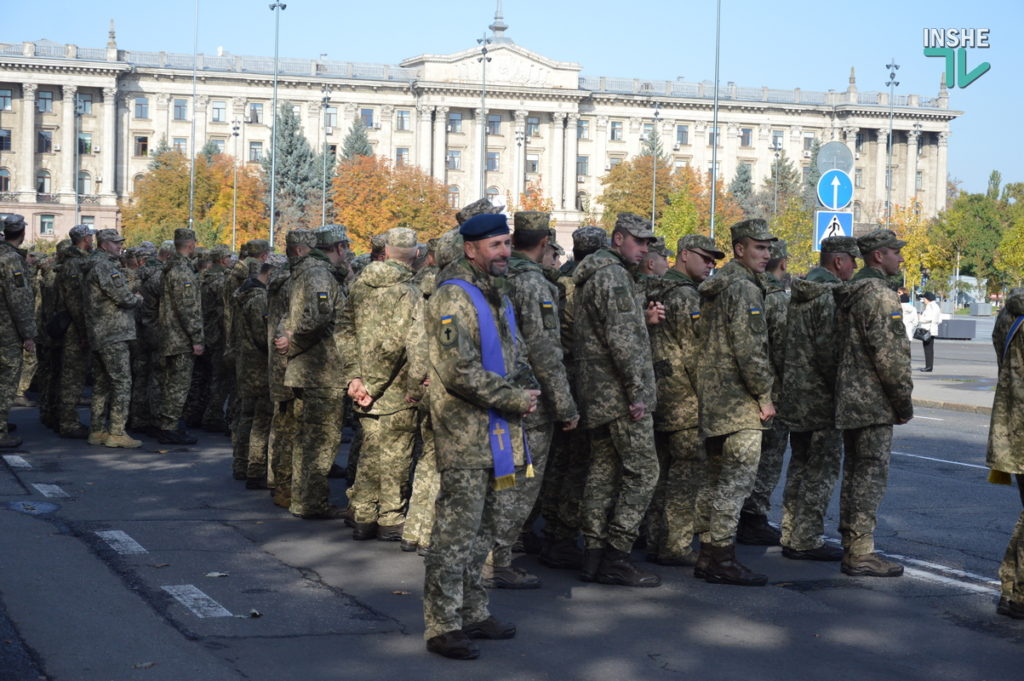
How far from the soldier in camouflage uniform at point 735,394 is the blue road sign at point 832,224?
328 inches

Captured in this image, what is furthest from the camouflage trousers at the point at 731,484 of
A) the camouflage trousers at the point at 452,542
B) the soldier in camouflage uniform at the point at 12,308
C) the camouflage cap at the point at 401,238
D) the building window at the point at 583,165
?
the building window at the point at 583,165

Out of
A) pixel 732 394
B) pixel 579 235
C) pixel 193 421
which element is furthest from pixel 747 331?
pixel 193 421

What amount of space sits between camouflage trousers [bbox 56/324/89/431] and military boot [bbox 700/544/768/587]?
8572mm

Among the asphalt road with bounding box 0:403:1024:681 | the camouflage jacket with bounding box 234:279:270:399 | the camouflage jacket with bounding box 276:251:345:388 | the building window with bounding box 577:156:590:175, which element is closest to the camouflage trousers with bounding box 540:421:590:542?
the asphalt road with bounding box 0:403:1024:681

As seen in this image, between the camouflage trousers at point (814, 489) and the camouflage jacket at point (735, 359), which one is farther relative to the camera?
the camouflage trousers at point (814, 489)

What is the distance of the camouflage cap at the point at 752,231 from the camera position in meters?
8.22

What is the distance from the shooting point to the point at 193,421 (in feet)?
52.5

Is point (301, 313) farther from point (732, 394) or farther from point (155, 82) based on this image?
point (155, 82)

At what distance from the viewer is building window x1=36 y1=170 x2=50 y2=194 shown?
351ft

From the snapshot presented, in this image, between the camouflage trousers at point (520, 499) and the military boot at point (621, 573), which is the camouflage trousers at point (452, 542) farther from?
the military boot at point (621, 573)

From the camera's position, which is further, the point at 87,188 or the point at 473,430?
the point at 87,188

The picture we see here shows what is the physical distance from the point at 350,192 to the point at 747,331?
261ft

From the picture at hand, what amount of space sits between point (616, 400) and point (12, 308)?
7.47 metres

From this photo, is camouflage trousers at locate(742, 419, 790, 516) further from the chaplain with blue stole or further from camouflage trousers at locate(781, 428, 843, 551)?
the chaplain with blue stole
